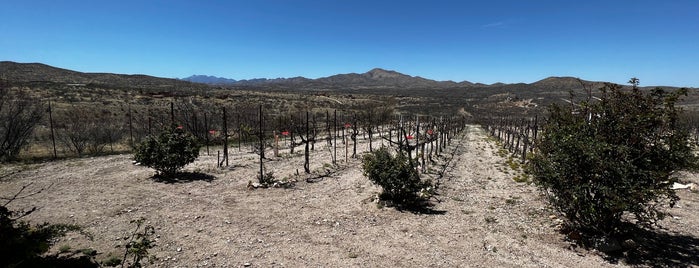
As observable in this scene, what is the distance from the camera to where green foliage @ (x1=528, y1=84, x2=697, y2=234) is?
7516mm

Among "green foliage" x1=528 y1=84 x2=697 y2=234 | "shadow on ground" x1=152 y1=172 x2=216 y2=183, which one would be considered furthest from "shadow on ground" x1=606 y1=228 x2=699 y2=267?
"shadow on ground" x1=152 y1=172 x2=216 y2=183

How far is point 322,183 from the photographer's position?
14742 millimetres

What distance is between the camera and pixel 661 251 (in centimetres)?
833

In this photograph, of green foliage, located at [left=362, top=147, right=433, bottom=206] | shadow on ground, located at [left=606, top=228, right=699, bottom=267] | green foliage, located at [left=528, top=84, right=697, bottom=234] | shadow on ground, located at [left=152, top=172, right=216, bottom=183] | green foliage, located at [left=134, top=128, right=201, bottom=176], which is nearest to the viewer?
green foliage, located at [left=528, top=84, right=697, bottom=234]

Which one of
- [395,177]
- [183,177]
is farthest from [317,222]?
[183,177]

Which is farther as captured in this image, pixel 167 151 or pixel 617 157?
pixel 167 151

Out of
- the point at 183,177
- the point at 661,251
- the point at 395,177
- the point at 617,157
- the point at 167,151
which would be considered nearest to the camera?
the point at 617,157

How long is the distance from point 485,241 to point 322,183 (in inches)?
291

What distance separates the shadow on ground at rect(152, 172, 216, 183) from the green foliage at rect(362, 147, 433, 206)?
7.22 meters

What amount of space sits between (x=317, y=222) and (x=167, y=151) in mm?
7575

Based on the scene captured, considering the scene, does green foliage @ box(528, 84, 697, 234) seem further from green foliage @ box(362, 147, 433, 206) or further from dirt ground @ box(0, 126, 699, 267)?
green foliage @ box(362, 147, 433, 206)

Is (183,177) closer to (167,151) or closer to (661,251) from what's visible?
(167,151)

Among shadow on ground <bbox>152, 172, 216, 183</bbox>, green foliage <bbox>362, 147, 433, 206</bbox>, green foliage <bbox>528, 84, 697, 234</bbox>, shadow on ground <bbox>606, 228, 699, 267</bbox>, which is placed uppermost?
green foliage <bbox>528, 84, 697, 234</bbox>

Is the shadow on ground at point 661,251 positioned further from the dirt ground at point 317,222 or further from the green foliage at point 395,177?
the green foliage at point 395,177
